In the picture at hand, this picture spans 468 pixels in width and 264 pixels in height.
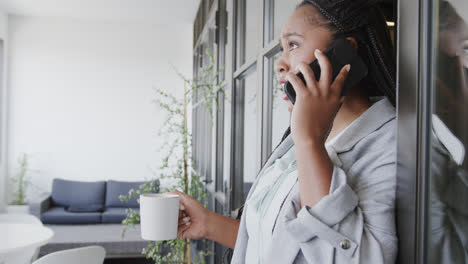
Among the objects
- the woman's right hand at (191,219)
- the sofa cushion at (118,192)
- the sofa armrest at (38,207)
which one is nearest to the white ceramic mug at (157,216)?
the woman's right hand at (191,219)

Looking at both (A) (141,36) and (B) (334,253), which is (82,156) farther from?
(B) (334,253)

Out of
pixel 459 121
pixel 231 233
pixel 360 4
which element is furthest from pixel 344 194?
pixel 231 233

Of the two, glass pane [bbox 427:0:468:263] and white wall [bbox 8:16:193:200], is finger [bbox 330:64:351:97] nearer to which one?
glass pane [bbox 427:0:468:263]

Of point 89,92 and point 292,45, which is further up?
point 89,92

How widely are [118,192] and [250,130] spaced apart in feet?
12.9

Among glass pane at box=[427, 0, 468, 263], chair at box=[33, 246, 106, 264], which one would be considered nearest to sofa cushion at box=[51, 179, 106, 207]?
chair at box=[33, 246, 106, 264]

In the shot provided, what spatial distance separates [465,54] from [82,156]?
5563 millimetres

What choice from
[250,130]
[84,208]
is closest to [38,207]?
[84,208]

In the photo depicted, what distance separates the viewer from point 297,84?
1.81 feet

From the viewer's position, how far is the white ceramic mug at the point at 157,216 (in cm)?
97

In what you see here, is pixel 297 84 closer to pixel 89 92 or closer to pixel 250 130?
pixel 250 130

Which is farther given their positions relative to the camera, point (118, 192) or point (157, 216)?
point (118, 192)

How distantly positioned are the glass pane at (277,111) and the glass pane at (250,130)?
25 centimetres

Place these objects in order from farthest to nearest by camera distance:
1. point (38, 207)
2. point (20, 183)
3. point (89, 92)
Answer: point (89, 92), point (20, 183), point (38, 207)
